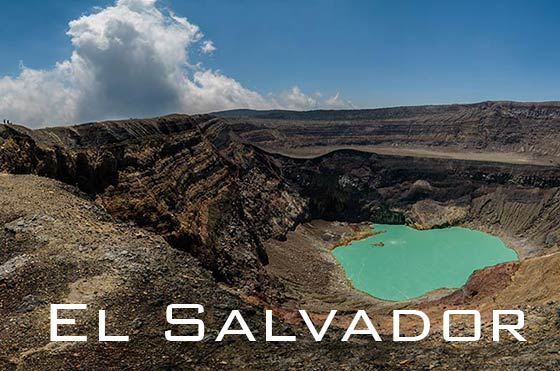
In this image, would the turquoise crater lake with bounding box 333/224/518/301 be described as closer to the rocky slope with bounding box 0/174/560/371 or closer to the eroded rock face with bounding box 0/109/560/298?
the eroded rock face with bounding box 0/109/560/298

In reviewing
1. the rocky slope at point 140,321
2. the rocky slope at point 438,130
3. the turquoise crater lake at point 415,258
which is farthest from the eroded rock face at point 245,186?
the rocky slope at point 140,321

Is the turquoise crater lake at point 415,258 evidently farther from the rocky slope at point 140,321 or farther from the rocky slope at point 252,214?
the rocky slope at point 140,321

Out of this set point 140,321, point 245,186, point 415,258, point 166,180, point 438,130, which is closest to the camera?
point 140,321

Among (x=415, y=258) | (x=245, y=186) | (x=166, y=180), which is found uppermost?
(x=245, y=186)

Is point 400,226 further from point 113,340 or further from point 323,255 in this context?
point 113,340

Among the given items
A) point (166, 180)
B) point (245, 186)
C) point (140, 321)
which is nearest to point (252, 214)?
point (245, 186)

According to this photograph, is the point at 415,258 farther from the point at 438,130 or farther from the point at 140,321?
the point at 438,130

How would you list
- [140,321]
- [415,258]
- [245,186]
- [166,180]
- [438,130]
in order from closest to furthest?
1. [140,321]
2. [166,180]
3. [415,258]
4. [245,186]
5. [438,130]

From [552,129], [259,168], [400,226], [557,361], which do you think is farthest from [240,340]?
[552,129]
